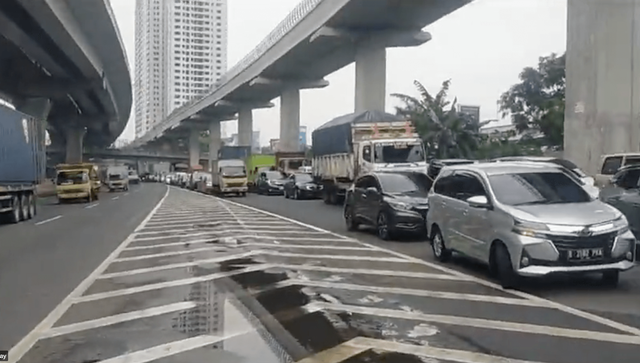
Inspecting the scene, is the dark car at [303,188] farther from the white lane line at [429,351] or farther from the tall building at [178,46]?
the tall building at [178,46]

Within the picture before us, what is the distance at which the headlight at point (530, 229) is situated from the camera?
32.1 ft

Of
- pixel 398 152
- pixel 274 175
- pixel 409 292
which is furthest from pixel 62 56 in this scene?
pixel 409 292

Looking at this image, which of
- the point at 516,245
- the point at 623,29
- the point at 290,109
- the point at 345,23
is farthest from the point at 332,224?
the point at 290,109

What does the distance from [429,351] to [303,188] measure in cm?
3401

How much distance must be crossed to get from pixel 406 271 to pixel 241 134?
66.0 meters

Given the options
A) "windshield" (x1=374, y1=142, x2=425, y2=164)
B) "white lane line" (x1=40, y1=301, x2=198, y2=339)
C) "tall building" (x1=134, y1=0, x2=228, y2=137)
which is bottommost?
"white lane line" (x1=40, y1=301, x2=198, y2=339)

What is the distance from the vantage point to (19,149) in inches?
1045

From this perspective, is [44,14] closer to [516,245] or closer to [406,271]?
[406,271]

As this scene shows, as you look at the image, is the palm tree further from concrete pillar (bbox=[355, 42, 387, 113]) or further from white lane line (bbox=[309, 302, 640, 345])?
white lane line (bbox=[309, 302, 640, 345])

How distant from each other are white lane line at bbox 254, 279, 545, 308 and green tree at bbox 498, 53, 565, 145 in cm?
3584

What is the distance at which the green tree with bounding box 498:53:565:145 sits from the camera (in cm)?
4581

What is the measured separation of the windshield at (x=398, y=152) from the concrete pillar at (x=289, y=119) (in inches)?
1303

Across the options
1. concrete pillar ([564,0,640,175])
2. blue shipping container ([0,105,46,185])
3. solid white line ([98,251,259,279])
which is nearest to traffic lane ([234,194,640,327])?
solid white line ([98,251,259,279])

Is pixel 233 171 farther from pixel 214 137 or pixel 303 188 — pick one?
pixel 214 137
